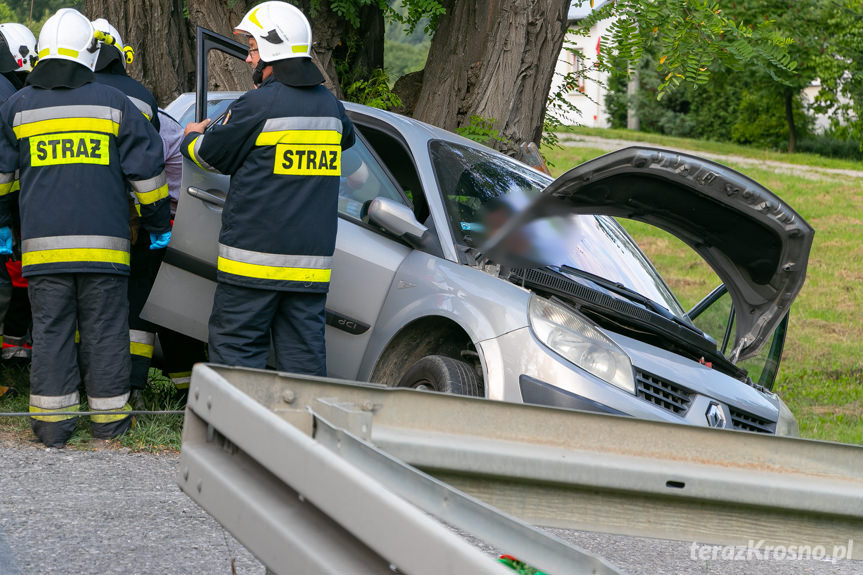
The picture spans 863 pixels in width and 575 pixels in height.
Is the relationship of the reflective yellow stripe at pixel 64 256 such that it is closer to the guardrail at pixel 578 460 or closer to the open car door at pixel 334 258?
the open car door at pixel 334 258

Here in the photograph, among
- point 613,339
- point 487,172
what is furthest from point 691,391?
point 487,172

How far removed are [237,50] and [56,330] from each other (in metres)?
1.59

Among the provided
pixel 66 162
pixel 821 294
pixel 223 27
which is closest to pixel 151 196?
pixel 66 162

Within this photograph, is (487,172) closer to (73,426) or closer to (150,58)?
(73,426)

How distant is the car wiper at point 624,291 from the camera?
4.70 meters

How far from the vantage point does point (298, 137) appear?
4.48 meters

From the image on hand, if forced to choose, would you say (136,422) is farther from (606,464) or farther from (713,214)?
(606,464)

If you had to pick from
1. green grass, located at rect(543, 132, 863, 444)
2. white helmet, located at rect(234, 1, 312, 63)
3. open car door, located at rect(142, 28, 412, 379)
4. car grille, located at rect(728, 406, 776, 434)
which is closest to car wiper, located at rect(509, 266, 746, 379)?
car grille, located at rect(728, 406, 776, 434)

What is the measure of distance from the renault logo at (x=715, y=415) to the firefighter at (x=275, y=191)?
68.1 inches

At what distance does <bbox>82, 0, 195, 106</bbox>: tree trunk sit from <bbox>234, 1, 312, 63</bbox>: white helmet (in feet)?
13.6

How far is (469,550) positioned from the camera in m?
1.43

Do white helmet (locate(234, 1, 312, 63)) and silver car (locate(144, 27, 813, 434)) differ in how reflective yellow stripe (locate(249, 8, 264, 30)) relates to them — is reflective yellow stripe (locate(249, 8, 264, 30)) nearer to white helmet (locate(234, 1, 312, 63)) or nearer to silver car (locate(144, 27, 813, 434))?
white helmet (locate(234, 1, 312, 63))

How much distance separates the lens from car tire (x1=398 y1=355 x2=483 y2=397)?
417 cm

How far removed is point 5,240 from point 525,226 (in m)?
2.51
